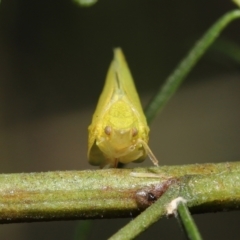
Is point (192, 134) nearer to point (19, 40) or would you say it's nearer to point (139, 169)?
point (19, 40)

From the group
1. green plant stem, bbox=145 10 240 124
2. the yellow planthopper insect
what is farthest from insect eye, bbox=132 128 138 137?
green plant stem, bbox=145 10 240 124

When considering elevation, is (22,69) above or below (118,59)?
above

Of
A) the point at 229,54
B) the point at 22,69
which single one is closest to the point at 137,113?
the point at 229,54

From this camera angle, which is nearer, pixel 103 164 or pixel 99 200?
pixel 99 200

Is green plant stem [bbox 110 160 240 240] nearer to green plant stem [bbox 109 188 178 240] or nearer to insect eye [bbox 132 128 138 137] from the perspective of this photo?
green plant stem [bbox 109 188 178 240]

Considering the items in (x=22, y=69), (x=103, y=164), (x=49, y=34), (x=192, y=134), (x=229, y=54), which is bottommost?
(x=103, y=164)

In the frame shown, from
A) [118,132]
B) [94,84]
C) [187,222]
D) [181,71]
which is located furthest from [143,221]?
[94,84]
